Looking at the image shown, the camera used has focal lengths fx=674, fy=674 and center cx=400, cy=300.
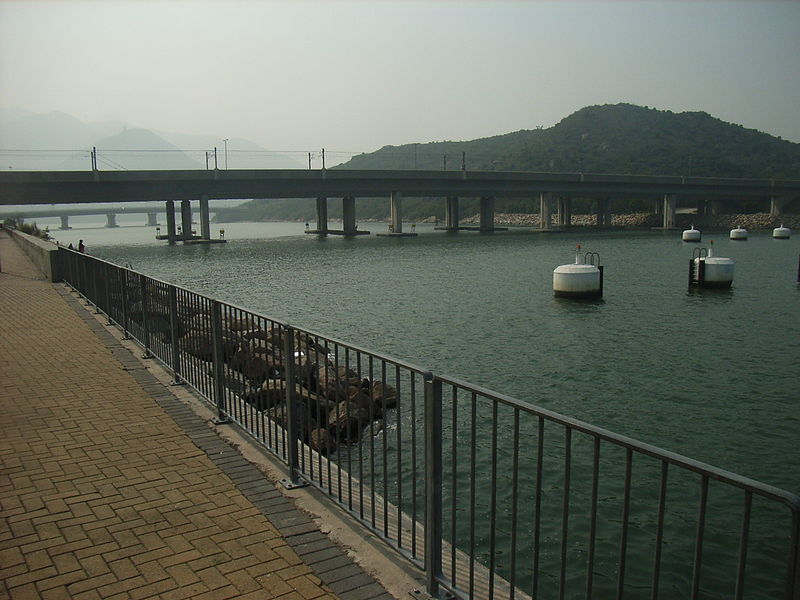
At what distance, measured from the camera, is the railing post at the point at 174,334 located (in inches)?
339

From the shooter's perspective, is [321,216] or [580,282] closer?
[580,282]

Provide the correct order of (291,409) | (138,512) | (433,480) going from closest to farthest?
1. (433,480)
2. (138,512)
3. (291,409)

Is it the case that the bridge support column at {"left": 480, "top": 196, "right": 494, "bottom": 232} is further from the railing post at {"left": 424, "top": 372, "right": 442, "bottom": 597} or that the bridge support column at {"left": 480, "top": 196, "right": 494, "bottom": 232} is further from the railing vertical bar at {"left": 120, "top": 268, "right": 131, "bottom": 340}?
the railing post at {"left": 424, "top": 372, "right": 442, "bottom": 597}

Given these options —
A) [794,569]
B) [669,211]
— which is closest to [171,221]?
[669,211]

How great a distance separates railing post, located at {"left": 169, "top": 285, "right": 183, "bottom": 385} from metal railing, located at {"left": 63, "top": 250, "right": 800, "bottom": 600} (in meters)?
0.02

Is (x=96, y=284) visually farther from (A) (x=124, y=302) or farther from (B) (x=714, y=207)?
(B) (x=714, y=207)

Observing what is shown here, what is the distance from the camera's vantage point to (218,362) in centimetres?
714

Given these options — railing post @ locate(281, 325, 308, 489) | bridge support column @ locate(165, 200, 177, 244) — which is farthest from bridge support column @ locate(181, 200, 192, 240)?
railing post @ locate(281, 325, 308, 489)

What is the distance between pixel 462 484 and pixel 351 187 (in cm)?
7430

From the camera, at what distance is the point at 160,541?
182 inches

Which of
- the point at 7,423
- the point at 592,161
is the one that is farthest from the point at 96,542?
the point at 592,161

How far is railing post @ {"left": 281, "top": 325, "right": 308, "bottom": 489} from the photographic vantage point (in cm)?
546

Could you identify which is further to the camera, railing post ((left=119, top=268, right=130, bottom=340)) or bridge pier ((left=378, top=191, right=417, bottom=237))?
bridge pier ((left=378, top=191, right=417, bottom=237))

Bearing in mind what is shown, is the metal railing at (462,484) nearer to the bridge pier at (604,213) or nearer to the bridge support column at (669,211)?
the bridge support column at (669,211)
